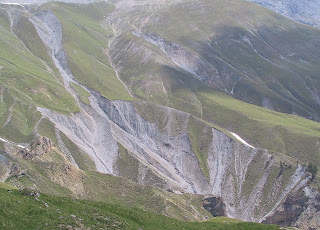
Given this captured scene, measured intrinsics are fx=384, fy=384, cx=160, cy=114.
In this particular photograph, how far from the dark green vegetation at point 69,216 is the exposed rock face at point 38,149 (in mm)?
80111

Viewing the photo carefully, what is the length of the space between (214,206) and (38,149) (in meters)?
62.2

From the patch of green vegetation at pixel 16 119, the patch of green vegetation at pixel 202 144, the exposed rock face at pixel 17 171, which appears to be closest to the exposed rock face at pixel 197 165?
the patch of green vegetation at pixel 202 144

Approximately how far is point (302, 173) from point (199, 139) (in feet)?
177

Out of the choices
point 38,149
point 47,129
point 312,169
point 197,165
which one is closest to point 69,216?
point 38,149

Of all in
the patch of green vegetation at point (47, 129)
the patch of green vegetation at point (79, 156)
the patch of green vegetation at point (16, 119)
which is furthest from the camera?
the patch of green vegetation at point (47, 129)

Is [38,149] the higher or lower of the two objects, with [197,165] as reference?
higher

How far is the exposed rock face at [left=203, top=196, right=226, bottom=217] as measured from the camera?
129 m

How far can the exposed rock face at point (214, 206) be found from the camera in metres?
129

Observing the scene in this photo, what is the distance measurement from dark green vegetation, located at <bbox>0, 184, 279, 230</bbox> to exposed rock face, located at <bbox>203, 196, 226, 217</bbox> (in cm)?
8212

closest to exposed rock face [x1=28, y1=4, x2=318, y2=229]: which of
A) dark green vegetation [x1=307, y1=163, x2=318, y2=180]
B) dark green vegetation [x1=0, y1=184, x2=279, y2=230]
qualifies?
dark green vegetation [x1=307, y1=163, x2=318, y2=180]

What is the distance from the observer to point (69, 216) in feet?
125

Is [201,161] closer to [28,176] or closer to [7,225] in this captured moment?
[28,176]

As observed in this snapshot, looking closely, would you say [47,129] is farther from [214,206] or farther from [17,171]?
[214,206]

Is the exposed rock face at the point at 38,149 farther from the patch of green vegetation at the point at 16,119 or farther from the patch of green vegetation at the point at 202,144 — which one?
the patch of green vegetation at the point at 202,144
